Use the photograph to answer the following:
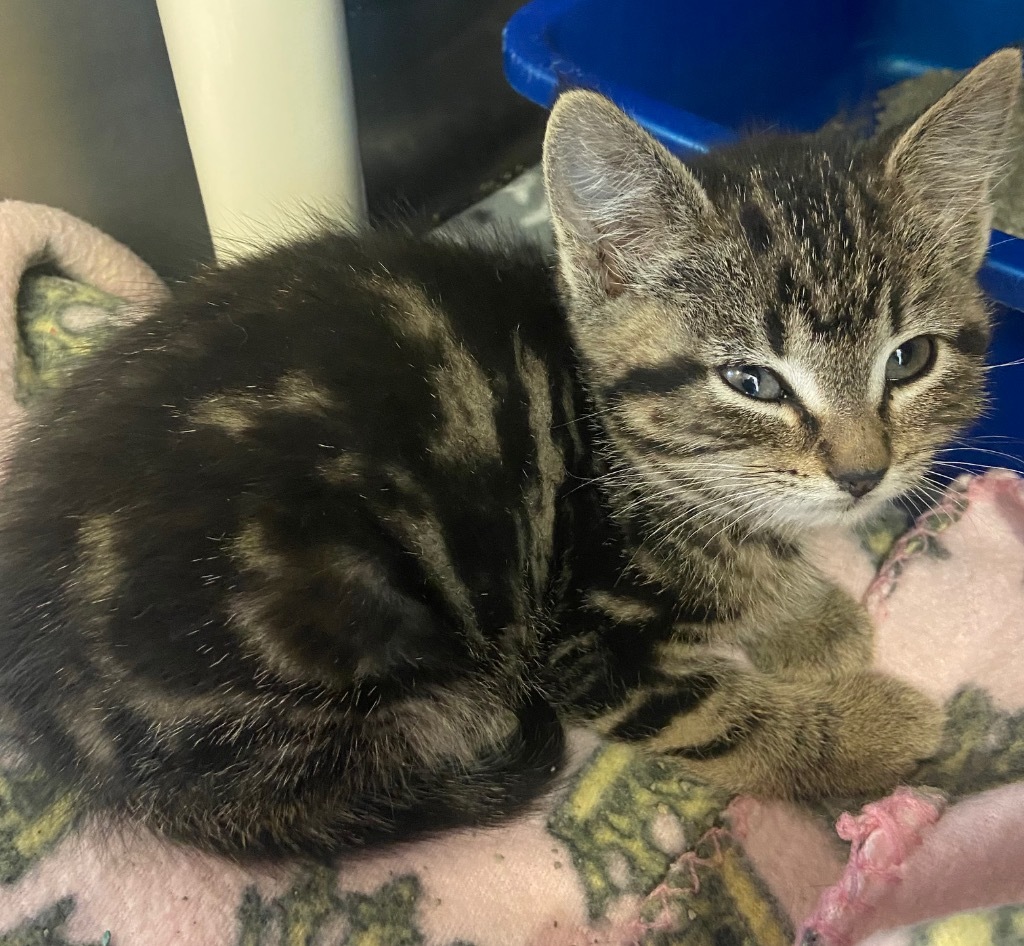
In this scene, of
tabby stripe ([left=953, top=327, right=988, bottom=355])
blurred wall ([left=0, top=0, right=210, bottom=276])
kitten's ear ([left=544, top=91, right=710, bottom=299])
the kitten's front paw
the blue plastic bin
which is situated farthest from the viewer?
blurred wall ([left=0, top=0, right=210, bottom=276])

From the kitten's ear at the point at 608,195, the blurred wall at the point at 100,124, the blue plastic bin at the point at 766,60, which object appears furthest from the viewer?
the blurred wall at the point at 100,124

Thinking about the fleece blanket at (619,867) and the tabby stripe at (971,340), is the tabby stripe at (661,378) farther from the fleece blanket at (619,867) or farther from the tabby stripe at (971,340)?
the fleece blanket at (619,867)

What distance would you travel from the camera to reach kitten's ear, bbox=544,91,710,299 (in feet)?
2.94

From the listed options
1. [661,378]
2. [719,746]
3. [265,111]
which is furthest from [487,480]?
[265,111]

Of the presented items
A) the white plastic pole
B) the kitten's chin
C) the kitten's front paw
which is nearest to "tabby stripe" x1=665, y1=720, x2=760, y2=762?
the kitten's front paw

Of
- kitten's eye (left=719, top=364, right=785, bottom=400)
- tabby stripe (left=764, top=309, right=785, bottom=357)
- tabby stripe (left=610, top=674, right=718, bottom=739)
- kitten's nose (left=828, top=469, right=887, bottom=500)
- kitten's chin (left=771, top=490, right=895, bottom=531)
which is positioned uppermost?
tabby stripe (left=764, top=309, right=785, bottom=357)

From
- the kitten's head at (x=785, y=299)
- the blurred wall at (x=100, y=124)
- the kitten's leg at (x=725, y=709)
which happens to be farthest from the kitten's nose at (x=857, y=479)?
the blurred wall at (x=100, y=124)

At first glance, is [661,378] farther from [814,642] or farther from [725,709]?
[814,642]

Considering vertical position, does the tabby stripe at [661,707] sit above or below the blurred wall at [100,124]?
below

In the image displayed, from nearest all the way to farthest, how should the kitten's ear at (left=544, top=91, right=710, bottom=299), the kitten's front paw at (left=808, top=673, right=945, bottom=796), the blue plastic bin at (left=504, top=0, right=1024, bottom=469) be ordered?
the kitten's ear at (left=544, top=91, right=710, bottom=299) < the kitten's front paw at (left=808, top=673, right=945, bottom=796) < the blue plastic bin at (left=504, top=0, right=1024, bottom=469)

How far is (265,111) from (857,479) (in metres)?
0.99

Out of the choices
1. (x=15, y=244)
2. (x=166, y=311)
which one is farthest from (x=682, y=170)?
(x=15, y=244)

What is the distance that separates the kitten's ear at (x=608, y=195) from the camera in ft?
2.94

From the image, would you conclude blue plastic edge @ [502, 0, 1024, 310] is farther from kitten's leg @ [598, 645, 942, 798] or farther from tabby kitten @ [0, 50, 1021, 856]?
kitten's leg @ [598, 645, 942, 798]
